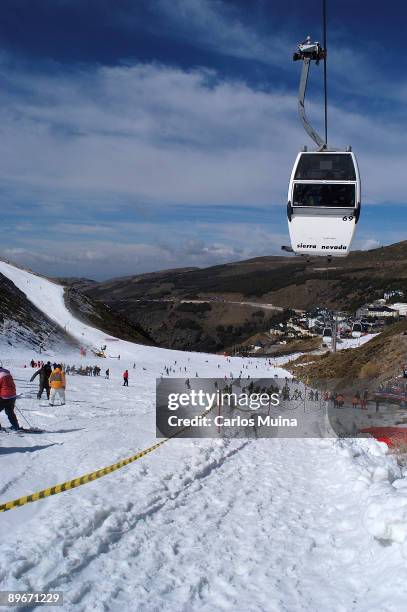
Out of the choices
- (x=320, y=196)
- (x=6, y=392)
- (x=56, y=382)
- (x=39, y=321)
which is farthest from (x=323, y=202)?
(x=39, y=321)

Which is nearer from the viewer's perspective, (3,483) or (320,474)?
(3,483)

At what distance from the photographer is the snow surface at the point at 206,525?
17.0 feet

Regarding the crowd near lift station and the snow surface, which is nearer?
the snow surface

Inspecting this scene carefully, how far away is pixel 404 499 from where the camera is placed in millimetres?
6805

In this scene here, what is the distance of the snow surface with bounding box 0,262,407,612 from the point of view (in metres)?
5.20

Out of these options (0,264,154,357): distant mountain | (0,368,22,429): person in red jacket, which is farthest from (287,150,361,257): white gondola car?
(0,264,154,357): distant mountain

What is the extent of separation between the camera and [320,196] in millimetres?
12961

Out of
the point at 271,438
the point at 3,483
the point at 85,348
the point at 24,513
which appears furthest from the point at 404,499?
the point at 85,348

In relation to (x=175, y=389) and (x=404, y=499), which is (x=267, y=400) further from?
(x=404, y=499)

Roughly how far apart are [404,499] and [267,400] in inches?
285

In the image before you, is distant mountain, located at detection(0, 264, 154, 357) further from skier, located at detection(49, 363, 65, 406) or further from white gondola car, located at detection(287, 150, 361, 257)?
white gondola car, located at detection(287, 150, 361, 257)

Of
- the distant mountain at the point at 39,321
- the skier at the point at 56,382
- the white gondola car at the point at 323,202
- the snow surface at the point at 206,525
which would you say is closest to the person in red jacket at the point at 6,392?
the snow surface at the point at 206,525

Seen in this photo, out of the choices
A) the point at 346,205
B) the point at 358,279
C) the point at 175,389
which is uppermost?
the point at 358,279

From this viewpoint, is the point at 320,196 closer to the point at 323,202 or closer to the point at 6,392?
the point at 323,202
